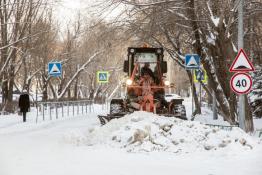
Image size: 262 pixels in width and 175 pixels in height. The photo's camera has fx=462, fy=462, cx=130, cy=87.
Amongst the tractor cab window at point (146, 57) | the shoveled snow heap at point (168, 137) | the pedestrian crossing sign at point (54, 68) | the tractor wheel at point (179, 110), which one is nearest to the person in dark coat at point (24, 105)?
the pedestrian crossing sign at point (54, 68)

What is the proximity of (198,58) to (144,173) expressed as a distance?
11.7 meters

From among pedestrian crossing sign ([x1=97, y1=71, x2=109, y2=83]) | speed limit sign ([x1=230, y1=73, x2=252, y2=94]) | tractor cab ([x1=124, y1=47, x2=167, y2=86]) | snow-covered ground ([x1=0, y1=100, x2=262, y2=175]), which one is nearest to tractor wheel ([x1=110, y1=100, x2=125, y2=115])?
tractor cab ([x1=124, y1=47, x2=167, y2=86])

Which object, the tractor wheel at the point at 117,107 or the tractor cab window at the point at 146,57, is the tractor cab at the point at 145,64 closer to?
the tractor cab window at the point at 146,57

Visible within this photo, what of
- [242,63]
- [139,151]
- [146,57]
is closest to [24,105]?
[146,57]

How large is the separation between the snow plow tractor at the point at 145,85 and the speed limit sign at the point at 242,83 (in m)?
3.73

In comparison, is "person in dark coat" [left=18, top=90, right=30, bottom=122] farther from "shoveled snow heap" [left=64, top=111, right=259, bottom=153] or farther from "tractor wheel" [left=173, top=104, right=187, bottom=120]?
"shoveled snow heap" [left=64, top=111, right=259, bottom=153]

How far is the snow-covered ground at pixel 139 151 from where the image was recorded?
823 cm

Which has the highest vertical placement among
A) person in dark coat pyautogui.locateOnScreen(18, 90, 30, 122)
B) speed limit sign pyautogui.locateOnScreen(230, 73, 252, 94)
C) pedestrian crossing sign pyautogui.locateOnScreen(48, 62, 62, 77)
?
pedestrian crossing sign pyautogui.locateOnScreen(48, 62, 62, 77)

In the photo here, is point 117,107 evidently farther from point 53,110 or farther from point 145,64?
point 53,110

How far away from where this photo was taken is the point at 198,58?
62.2 ft

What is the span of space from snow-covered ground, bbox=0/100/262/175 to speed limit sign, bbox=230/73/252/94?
150 cm

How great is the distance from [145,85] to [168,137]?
16.0 ft

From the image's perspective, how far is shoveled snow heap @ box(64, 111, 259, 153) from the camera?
34.6ft

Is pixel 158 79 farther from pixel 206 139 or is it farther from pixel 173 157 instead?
pixel 173 157
